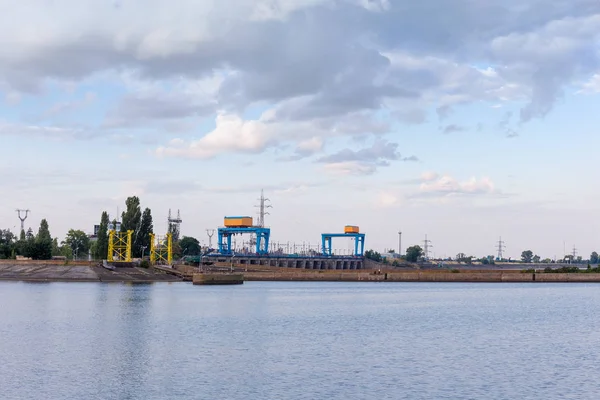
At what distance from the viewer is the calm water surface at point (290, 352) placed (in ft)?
157

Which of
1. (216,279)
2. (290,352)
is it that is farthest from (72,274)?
(290,352)

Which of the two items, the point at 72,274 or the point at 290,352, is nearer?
the point at 290,352

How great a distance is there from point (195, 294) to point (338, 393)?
9844 centimetres

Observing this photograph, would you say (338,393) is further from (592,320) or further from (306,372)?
(592,320)

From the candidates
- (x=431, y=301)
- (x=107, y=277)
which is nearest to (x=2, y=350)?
(x=431, y=301)

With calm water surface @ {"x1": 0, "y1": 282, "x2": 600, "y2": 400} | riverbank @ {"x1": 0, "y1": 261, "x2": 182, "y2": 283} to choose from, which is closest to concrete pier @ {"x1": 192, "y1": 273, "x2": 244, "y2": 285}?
Answer: riverbank @ {"x1": 0, "y1": 261, "x2": 182, "y2": 283}

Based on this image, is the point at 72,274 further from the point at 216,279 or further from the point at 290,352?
the point at 290,352

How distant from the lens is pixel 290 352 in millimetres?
63656

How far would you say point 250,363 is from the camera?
57375 millimetres

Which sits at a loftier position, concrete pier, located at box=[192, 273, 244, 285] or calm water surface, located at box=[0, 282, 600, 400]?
concrete pier, located at box=[192, 273, 244, 285]

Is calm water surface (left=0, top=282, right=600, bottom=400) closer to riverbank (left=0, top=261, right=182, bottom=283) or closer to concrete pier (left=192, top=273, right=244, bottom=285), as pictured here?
riverbank (left=0, top=261, right=182, bottom=283)

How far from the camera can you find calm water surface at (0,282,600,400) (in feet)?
157

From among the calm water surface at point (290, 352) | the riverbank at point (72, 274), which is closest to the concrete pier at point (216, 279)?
the riverbank at point (72, 274)

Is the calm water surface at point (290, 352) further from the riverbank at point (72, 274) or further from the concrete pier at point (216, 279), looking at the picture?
the concrete pier at point (216, 279)
